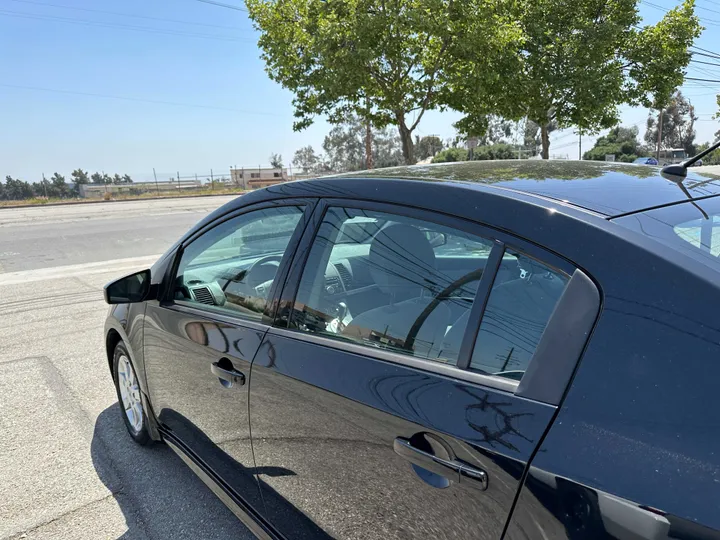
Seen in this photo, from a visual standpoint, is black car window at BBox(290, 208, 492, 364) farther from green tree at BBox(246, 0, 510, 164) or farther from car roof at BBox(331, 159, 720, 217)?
green tree at BBox(246, 0, 510, 164)

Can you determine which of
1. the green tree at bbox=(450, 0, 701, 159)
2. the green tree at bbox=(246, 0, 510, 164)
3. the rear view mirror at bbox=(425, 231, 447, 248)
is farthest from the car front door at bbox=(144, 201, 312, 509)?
the green tree at bbox=(450, 0, 701, 159)

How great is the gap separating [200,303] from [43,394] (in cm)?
251

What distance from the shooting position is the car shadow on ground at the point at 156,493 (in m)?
2.54

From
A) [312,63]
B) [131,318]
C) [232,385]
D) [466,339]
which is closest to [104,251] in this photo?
[312,63]

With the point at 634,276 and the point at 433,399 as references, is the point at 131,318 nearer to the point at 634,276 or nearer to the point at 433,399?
the point at 433,399

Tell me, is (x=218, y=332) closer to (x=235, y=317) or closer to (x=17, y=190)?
(x=235, y=317)

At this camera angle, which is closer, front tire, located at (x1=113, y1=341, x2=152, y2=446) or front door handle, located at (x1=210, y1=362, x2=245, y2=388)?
front door handle, located at (x1=210, y1=362, x2=245, y2=388)

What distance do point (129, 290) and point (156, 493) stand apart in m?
1.11

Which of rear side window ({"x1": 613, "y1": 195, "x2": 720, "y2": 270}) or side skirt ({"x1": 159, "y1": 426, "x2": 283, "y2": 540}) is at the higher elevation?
rear side window ({"x1": 613, "y1": 195, "x2": 720, "y2": 270})

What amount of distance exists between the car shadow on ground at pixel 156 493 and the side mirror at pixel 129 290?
3.45 ft

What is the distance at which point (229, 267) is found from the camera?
268 cm

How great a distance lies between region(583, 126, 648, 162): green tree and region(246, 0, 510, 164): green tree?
45.4 metres

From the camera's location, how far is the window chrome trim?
1.28 metres

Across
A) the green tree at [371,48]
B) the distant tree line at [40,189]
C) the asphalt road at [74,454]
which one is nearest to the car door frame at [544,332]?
the asphalt road at [74,454]
